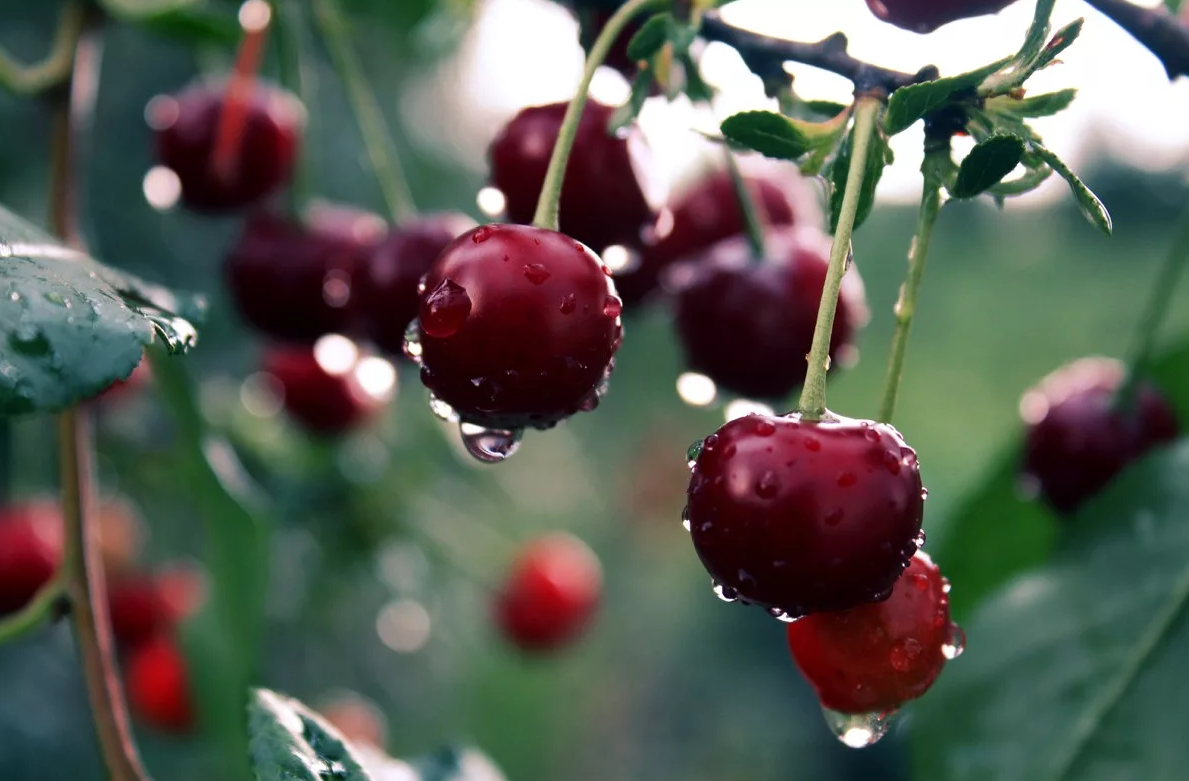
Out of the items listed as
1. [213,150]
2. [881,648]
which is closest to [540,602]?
[213,150]

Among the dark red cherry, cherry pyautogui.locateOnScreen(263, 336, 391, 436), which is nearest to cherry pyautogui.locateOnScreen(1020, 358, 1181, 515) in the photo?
the dark red cherry

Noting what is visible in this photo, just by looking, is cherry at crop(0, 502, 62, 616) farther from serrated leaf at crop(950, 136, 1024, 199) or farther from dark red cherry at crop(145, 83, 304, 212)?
serrated leaf at crop(950, 136, 1024, 199)

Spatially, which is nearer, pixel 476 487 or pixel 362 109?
pixel 362 109

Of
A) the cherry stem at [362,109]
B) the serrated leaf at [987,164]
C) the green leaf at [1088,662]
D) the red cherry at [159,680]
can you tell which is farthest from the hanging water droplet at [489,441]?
the red cherry at [159,680]

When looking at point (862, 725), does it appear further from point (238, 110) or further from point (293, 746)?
point (238, 110)

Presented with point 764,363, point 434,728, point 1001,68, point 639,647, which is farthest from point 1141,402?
point 639,647

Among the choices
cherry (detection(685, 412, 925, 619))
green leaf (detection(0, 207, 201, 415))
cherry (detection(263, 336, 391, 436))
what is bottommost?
cherry (detection(263, 336, 391, 436))

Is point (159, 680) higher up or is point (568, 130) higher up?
point (568, 130)
